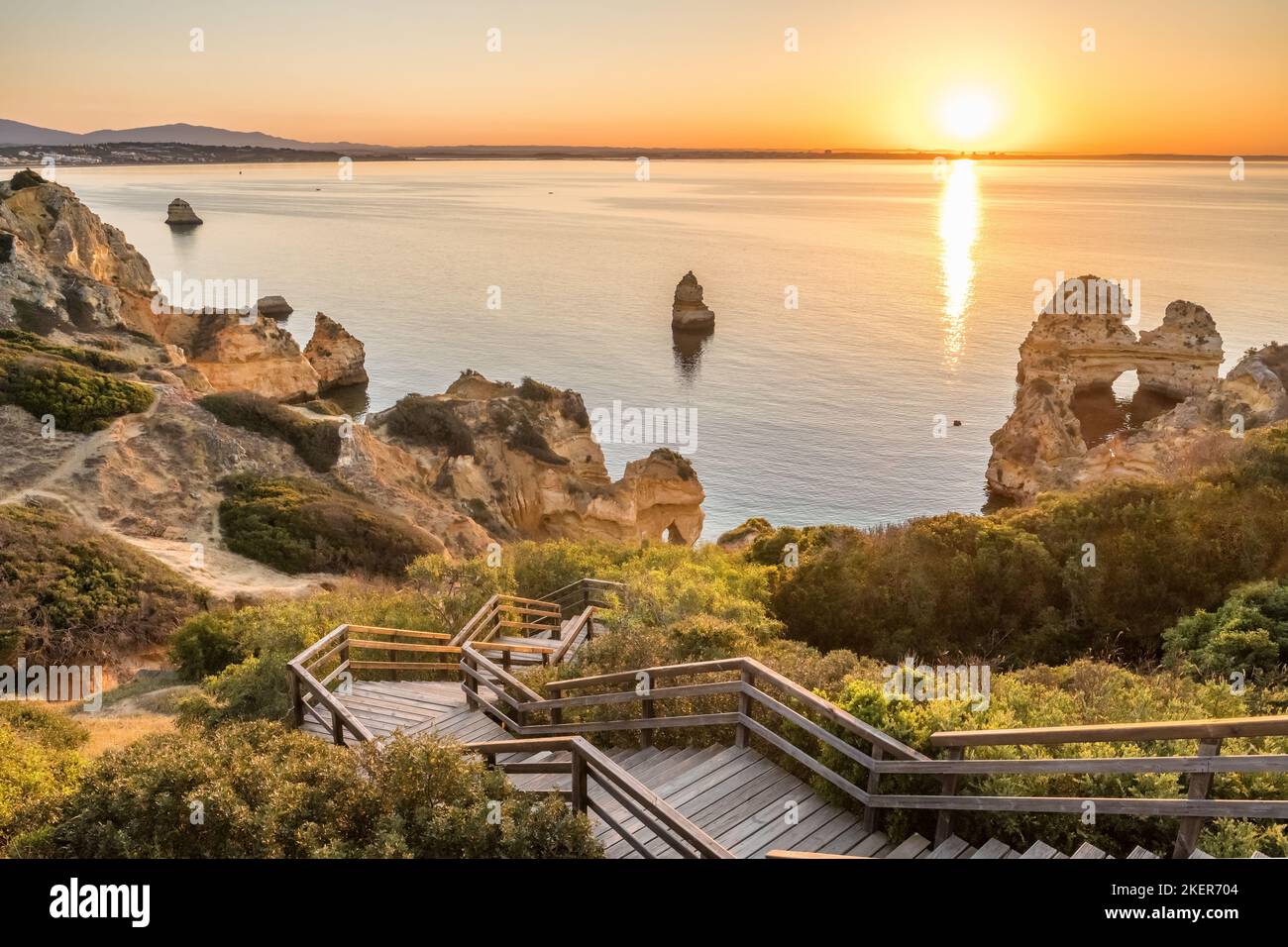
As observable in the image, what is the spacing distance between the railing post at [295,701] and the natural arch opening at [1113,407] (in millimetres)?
65261

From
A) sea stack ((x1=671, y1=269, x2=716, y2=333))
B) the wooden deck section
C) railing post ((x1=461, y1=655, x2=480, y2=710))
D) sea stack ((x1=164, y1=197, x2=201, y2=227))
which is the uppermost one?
sea stack ((x1=164, y1=197, x2=201, y2=227))

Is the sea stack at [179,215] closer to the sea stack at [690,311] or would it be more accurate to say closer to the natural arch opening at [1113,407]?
the sea stack at [690,311]

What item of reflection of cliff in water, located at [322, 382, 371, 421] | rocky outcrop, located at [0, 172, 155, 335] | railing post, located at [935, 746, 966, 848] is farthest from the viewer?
reflection of cliff in water, located at [322, 382, 371, 421]

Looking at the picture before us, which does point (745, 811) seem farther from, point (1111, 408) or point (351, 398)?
point (351, 398)

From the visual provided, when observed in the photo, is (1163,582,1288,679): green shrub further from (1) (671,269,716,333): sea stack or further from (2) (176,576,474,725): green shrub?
(1) (671,269,716,333): sea stack

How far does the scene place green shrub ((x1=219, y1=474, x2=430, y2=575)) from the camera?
3150 centimetres

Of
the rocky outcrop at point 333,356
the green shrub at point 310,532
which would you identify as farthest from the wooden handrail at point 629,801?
the rocky outcrop at point 333,356

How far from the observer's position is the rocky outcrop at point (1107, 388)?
4419 centimetres

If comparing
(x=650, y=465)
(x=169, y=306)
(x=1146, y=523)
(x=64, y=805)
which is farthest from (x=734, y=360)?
(x=64, y=805)

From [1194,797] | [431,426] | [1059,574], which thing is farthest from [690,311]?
[1194,797]

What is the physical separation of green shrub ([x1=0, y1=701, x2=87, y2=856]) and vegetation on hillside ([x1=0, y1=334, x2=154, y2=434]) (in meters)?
20.6

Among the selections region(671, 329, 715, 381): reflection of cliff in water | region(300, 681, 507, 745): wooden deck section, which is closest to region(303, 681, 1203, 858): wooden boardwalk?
region(300, 681, 507, 745): wooden deck section

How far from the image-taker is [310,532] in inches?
1286

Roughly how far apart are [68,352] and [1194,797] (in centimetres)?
4656
